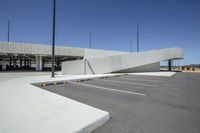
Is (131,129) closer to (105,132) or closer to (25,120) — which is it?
(105,132)

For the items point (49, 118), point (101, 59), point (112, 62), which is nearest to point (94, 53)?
point (101, 59)

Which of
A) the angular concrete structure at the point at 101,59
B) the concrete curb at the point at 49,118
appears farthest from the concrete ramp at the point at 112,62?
the concrete curb at the point at 49,118

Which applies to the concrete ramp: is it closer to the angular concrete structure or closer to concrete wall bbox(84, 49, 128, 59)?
the angular concrete structure

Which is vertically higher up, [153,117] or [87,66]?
[87,66]

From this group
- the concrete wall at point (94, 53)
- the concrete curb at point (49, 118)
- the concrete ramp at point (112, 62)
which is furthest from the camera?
the concrete wall at point (94, 53)

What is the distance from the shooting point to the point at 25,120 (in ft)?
9.39

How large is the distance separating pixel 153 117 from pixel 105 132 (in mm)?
1548

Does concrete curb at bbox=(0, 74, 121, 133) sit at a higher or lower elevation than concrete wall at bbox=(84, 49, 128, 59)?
lower

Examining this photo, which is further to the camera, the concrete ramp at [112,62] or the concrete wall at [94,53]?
the concrete wall at [94,53]

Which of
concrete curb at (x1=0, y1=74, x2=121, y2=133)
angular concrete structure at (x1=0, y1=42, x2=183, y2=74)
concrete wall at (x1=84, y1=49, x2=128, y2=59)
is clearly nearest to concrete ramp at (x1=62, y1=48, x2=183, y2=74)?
angular concrete structure at (x1=0, y1=42, x2=183, y2=74)

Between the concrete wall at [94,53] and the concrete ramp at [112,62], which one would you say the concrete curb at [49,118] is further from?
the concrete wall at [94,53]

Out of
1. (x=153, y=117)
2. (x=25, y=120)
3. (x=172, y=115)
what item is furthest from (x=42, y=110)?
(x=172, y=115)

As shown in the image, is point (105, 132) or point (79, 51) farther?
point (79, 51)

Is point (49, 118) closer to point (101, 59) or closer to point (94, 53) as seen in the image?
point (101, 59)
